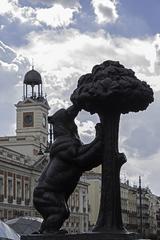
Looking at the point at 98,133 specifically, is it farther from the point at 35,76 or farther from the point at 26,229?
the point at 35,76

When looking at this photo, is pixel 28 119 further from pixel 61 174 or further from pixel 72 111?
pixel 61 174

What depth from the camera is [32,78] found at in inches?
3105

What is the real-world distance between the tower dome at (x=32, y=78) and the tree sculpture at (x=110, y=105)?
6992 centimetres

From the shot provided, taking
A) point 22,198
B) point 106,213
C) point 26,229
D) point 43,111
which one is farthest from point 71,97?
point 43,111

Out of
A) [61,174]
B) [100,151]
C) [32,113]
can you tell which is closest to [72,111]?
[100,151]

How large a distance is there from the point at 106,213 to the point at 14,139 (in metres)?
65.4

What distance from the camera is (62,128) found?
31.5 ft

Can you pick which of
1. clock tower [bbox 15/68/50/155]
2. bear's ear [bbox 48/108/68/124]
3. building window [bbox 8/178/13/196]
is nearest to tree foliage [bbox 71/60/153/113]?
bear's ear [bbox 48/108/68/124]

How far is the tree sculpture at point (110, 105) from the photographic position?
29.5 ft

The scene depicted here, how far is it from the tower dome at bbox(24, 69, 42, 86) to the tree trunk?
7000cm

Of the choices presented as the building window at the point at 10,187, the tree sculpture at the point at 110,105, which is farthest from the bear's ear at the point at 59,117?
the building window at the point at 10,187

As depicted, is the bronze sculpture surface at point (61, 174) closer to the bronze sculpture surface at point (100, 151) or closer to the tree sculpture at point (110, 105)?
the bronze sculpture surface at point (100, 151)

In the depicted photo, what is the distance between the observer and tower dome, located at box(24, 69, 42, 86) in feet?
259

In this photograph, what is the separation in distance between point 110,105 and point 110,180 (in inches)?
41.9
